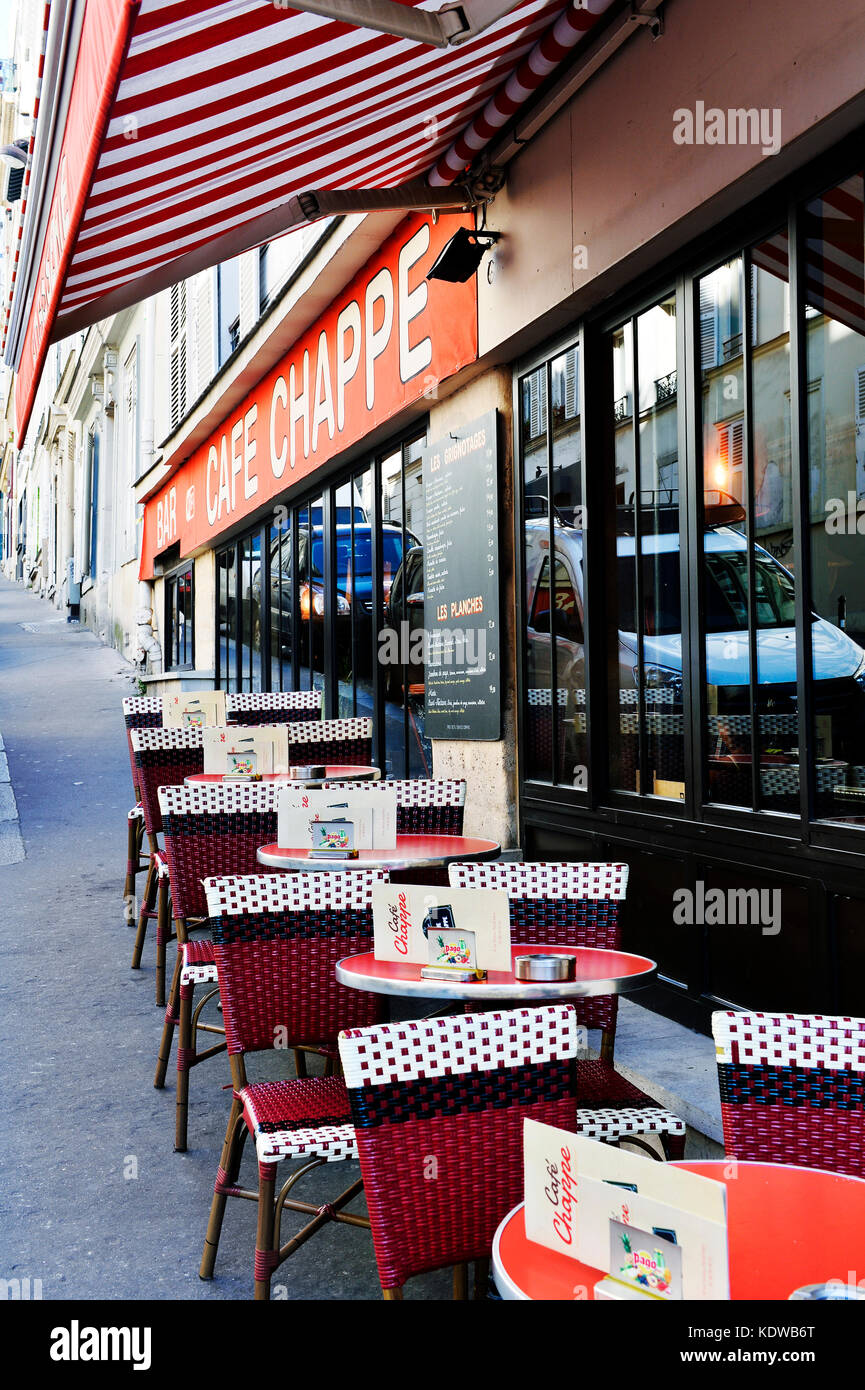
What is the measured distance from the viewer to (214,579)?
15773 millimetres

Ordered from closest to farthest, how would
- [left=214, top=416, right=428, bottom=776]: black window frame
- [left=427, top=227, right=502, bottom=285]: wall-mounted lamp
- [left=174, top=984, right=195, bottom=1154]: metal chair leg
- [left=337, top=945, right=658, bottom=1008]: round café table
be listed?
[left=337, top=945, right=658, bottom=1008]: round café table → [left=174, top=984, right=195, bottom=1154]: metal chair leg → [left=427, top=227, right=502, bottom=285]: wall-mounted lamp → [left=214, top=416, right=428, bottom=776]: black window frame

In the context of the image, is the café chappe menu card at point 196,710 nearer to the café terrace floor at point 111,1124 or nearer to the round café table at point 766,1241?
the café terrace floor at point 111,1124

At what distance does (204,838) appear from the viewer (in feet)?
15.1

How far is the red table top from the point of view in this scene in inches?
163

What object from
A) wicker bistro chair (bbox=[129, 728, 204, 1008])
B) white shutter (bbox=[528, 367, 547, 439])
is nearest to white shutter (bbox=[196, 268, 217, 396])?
wicker bistro chair (bbox=[129, 728, 204, 1008])

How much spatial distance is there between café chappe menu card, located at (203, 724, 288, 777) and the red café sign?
2165 mm

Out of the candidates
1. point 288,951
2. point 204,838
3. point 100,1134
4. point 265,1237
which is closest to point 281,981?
point 288,951

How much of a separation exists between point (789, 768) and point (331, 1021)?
1658 mm

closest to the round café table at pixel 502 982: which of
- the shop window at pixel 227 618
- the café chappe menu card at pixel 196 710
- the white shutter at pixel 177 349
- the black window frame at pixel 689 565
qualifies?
the black window frame at pixel 689 565

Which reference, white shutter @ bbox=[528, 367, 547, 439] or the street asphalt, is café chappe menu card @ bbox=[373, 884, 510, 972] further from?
white shutter @ bbox=[528, 367, 547, 439]

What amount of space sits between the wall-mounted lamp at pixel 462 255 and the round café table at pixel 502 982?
3.78 metres

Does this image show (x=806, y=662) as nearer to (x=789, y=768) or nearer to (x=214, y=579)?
(x=789, y=768)
